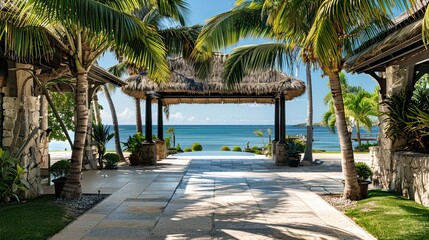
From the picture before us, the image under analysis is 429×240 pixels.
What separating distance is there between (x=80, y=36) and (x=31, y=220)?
9.70 ft

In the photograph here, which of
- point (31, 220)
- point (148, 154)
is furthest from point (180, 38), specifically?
point (31, 220)

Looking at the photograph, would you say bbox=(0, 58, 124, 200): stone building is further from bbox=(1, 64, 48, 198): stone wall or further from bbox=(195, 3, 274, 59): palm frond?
bbox=(195, 3, 274, 59): palm frond

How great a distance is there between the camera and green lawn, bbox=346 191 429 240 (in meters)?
4.64

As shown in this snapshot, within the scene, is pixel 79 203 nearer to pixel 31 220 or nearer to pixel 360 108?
pixel 31 220

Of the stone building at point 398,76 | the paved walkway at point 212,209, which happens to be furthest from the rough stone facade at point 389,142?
the paved walkway at point 212,209

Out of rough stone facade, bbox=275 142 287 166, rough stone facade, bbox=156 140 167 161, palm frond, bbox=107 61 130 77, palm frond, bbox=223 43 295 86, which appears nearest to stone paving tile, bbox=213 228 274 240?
palm frond, bbox=223 43 295 86

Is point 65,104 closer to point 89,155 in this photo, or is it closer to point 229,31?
point 89,155

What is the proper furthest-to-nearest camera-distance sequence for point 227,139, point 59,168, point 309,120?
point 227,139 → point 309,120 → point 59,168

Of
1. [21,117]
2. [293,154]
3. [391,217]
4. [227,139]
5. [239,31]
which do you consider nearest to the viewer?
[391,217]

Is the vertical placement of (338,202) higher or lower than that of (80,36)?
lower

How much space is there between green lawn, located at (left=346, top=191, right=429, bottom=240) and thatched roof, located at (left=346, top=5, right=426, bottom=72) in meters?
2.45

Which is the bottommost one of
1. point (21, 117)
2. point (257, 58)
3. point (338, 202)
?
point (338, 202)

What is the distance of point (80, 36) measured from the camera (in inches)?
254

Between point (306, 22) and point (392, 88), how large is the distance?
8.05 ft
